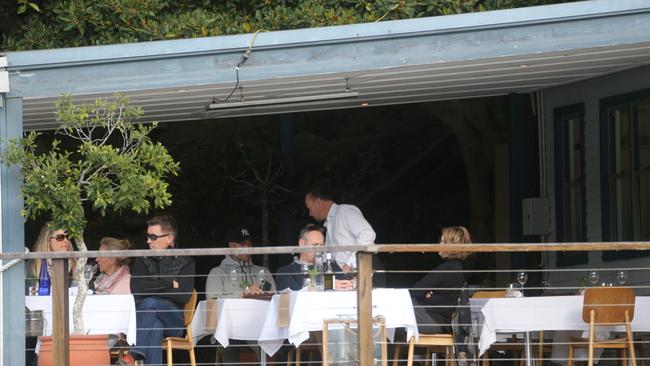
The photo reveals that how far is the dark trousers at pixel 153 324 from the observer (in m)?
9.73

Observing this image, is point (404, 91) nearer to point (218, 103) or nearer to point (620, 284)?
point (218, 103)

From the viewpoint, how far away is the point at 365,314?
778 centimetres

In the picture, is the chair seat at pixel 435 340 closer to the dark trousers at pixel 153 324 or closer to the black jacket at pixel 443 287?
Result: the black jacket at pixel 443 287

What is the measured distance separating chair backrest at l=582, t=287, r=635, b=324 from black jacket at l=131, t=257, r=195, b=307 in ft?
9.52

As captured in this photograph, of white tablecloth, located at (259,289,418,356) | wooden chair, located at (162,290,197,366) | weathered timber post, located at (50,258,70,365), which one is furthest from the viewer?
wooden chair, located at (162,290,197,366)

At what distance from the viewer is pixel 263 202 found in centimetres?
1549

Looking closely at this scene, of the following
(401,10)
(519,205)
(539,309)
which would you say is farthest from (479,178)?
(539,309)

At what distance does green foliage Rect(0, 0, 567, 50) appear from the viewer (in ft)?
41.1

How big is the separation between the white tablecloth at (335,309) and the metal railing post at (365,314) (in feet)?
4.91

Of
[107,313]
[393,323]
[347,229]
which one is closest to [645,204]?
[347,229]

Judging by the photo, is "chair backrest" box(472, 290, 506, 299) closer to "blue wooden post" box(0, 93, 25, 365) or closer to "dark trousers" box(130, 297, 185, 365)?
"dark trousers" box(130, 297, 185, 365)

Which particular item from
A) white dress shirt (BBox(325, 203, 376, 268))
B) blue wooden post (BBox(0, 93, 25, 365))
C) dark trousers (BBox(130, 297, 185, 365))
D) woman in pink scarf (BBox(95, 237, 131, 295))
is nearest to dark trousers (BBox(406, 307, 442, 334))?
white dress shirt (BBox(325, 203, 376, 268))

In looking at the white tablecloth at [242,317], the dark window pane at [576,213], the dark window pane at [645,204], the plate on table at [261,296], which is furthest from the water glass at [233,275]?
the dark window pane at [645,204]

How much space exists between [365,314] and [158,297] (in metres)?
2.65
